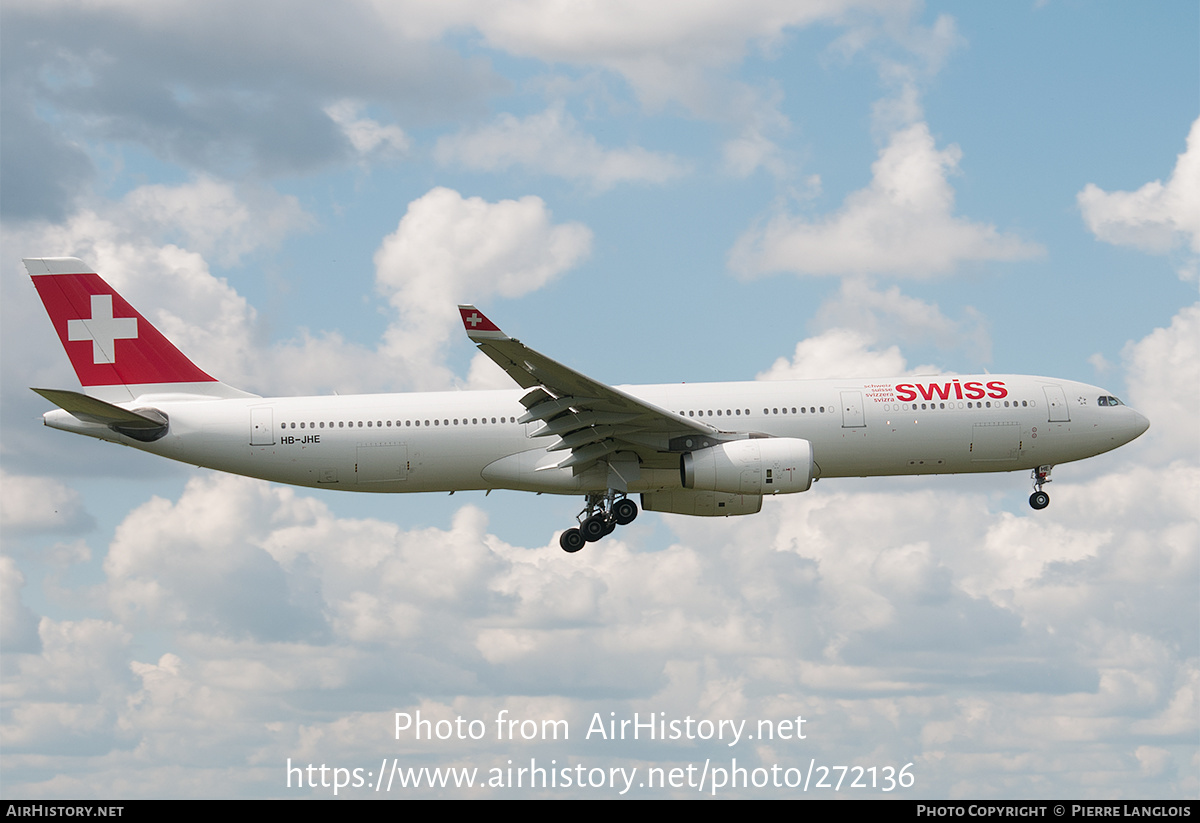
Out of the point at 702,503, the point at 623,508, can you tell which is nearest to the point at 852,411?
Result: the point at 702,503

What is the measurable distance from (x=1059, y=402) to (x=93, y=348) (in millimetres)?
30307

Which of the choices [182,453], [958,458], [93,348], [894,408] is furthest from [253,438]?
[958,458]

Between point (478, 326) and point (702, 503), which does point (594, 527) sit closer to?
point (702, 503)

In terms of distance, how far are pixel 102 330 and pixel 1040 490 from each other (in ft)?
99.3

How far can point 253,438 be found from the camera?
33.5m

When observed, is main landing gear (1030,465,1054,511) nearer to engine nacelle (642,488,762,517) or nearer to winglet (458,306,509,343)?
engine nacelle (642,488,762,517)

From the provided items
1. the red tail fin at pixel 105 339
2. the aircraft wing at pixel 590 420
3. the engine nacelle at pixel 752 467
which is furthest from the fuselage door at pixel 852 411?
the red tail fin at pixel 105 339

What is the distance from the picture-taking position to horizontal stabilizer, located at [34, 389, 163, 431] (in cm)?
3147

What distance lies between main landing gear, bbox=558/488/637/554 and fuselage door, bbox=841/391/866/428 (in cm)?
680

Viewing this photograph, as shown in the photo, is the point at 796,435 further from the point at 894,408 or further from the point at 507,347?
the point at 507,347

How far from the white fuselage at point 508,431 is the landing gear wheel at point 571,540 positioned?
4.51ft

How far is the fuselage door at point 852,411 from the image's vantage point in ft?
110

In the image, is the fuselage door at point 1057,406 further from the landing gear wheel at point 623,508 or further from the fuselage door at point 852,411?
the landing gear wheel at point 623,508

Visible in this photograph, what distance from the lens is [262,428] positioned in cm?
3359
